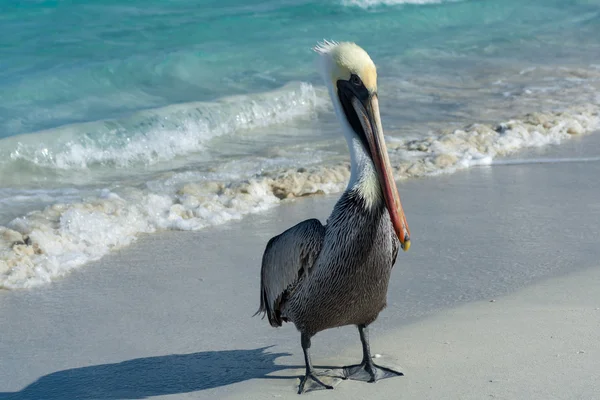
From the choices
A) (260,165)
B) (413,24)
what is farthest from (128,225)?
(413,24)

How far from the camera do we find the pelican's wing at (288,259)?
377 cm

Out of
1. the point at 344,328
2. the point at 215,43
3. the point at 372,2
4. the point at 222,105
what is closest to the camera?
the point at 344,328

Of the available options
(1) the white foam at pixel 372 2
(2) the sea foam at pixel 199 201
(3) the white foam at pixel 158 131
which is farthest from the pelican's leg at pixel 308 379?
(1) the white foam at pixel 372 2

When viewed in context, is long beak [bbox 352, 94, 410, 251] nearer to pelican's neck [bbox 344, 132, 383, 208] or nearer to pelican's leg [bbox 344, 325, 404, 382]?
pelican's neck [bbox 344, 132, 383, 208]

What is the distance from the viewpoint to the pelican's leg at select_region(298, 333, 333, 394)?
3.83 meters

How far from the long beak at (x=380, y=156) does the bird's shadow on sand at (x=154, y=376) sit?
1084mm

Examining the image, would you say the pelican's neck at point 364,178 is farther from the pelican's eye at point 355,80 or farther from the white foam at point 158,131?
the white foam at point 158,131

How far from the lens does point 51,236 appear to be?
6.12 meters

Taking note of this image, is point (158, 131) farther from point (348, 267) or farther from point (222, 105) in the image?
point (348, 267)

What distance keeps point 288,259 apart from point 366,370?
0.65 metres

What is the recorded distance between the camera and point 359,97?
12.1 feet

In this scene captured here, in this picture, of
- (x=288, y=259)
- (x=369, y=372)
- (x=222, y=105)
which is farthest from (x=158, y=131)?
(x=369, y=372)

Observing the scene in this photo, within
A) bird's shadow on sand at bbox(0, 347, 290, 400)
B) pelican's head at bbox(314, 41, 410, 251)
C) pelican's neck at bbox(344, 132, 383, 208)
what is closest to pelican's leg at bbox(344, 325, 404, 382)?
bird's shadow on sand at bbox(0, 347, 290, 400)

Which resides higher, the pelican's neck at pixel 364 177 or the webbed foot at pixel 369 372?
the pelican's neck at pixel 364 177
